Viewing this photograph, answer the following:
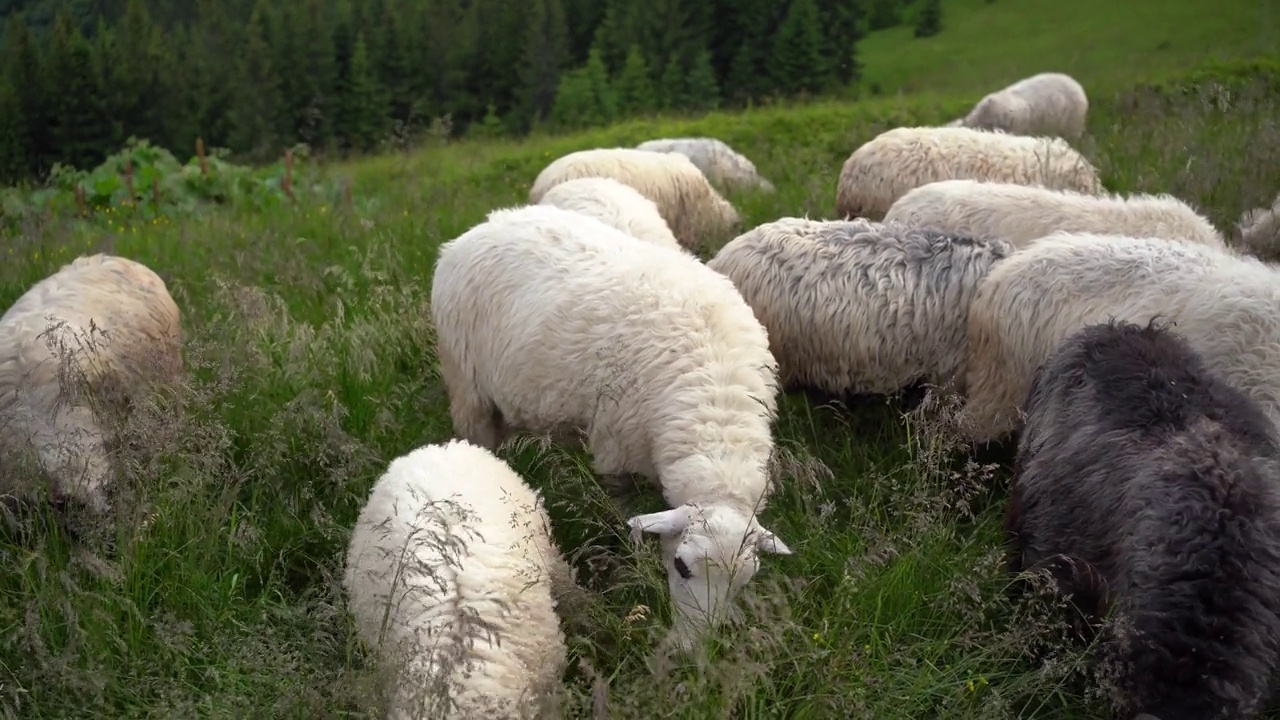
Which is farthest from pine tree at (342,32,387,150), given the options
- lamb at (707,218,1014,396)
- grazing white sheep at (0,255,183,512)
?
lamb at (707,218,1014,396)

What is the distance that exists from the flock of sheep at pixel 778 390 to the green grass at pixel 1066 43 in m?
12.8

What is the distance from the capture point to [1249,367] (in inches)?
Answer: 159

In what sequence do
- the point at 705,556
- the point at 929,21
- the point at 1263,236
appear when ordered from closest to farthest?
the point at 705,556
the point at 1263,236
the point at 929,21

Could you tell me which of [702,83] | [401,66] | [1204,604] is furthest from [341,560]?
[401,66]

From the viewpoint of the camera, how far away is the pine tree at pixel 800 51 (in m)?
36.3

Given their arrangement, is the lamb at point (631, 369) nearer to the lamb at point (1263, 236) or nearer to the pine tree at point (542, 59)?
the lamb at point (1263, 236)

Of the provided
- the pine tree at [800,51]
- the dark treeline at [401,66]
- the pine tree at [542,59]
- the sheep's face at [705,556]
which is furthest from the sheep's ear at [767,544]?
the pine tree at [542,59]

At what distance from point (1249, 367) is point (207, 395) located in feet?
13.6

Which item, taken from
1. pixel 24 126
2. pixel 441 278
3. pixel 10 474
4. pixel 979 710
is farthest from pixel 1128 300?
pixel 24 126

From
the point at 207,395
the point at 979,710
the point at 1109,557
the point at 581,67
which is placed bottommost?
the point at 581,67

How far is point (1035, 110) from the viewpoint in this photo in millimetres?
14297

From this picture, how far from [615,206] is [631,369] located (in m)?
2.26

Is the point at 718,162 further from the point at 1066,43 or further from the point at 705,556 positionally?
the point at 1066,43

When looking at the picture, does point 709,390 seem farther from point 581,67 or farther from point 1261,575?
point 581,67
